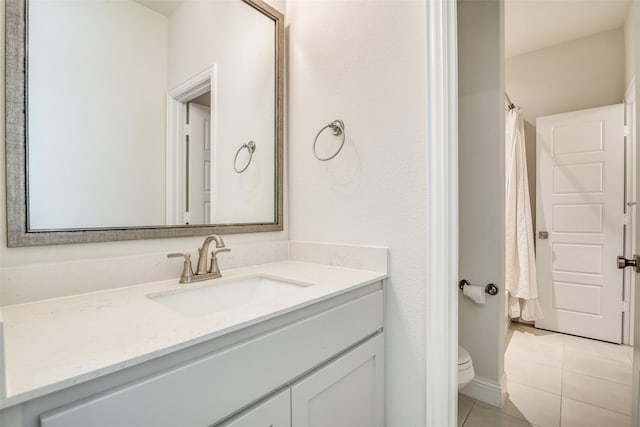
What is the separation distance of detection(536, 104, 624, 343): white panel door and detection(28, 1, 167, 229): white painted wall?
3168 mm

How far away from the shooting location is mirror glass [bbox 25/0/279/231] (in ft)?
2.85

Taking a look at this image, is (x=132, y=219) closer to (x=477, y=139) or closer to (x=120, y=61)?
(x=120, y=61)

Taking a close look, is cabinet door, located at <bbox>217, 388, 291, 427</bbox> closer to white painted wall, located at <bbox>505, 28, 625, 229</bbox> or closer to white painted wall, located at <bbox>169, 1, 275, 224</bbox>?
white painted wall, located at <bbox>169, 1, 275, 224</bbox>

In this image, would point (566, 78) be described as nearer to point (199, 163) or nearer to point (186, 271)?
point (199, 163)

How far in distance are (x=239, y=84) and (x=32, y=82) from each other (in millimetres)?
730

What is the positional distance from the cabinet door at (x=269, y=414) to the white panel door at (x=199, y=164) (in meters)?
0.73

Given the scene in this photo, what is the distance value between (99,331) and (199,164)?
0.75 metres

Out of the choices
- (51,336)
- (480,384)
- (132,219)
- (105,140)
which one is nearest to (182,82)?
(105,140)

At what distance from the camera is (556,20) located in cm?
264

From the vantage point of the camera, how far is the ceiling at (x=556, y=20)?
2.43 metres

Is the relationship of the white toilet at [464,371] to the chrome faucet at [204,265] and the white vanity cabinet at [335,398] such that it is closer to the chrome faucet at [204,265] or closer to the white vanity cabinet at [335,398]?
the white vanity cabinet at [335,398]

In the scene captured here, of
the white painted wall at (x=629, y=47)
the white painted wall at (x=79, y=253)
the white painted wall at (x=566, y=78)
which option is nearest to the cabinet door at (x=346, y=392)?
the white painted wall at (x=79, y=253)

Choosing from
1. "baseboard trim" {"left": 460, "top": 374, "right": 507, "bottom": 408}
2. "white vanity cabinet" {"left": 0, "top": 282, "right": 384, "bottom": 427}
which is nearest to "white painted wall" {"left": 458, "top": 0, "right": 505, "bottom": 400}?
"baseboard trim" {"left": 460, "top": 374, "right": 507, "bottom": 408}

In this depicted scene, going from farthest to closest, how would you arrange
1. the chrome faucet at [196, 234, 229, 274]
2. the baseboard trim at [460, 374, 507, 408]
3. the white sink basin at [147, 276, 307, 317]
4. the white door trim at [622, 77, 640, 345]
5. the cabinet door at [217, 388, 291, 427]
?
the white door trim at [622, 77, 640, 345], the baseboard trim at [460, 374, 507, 408], the chrome faucet at [196, 234, 229, 274], the white sink basin at [147, 276, 307, 317], the cabinet door at [217, 388, 291, 427]
